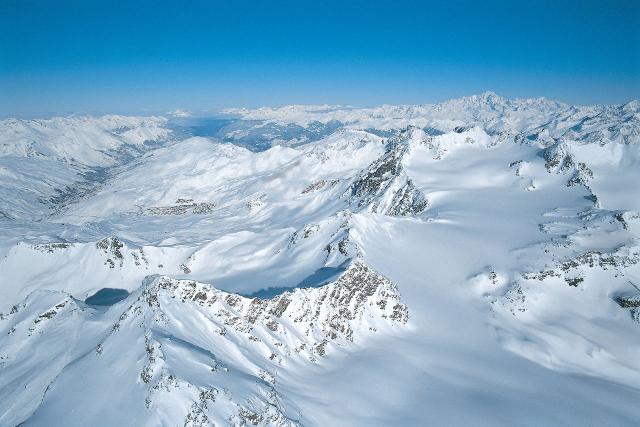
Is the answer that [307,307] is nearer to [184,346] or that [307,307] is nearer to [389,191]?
[184,346]

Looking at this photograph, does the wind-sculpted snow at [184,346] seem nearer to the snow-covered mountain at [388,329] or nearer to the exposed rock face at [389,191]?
the snow-covered mountain at [388,329]

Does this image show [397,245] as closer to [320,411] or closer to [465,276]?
[465,276]

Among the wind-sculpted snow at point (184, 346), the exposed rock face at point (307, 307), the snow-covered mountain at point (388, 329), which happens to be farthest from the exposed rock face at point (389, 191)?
the wind-sculpted snow at point (184, 346)

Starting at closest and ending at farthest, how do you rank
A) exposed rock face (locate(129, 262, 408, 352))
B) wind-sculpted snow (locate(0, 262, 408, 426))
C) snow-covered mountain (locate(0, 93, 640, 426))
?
wind-sculpted snow (locate(0, 262, 408, 426)) → snow-covered mountain (locate(0, 93, 640, 426)) → exposed rock face (locate(129, 262, 408, 352))

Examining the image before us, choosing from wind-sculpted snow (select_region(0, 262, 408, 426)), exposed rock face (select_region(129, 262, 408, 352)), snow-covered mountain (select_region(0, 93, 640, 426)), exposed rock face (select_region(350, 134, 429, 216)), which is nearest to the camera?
wind-sculpted snow (select_region(0, 262, 408, 426))

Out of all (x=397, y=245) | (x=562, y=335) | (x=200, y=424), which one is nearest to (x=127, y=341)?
(x=200, y=424)

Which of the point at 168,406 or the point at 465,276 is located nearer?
the point at 168,406

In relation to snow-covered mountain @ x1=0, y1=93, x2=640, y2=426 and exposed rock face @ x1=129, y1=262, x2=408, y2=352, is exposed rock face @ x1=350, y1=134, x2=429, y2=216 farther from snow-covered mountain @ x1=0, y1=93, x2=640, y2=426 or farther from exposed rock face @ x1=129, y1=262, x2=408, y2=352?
exposed rock face @ x1=129, y1=262, x2=408, y2=352

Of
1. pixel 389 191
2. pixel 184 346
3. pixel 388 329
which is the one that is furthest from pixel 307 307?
pixel 389 191

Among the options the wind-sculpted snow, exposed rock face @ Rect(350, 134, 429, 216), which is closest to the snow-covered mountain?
the wind-sculpted snow
